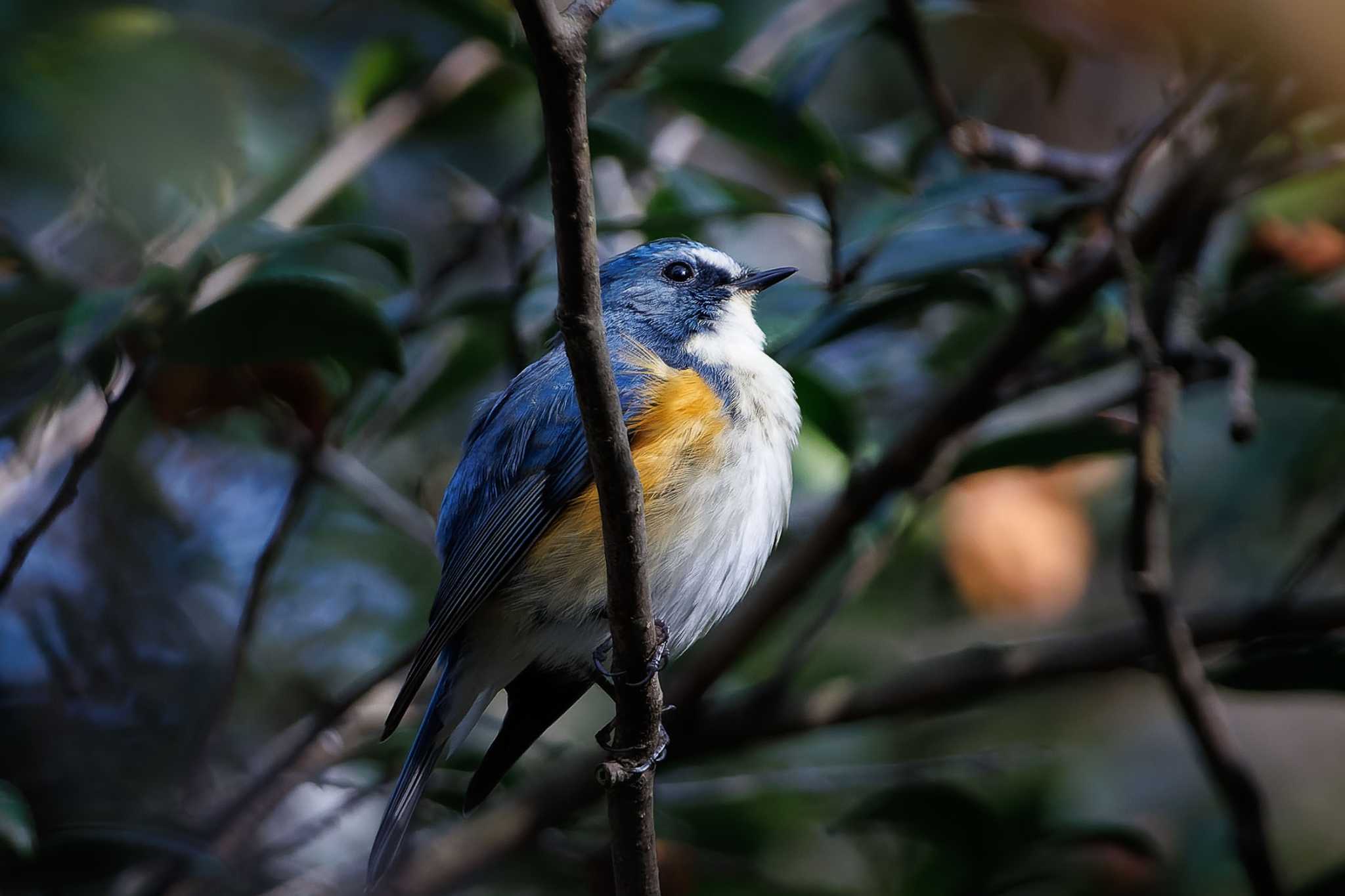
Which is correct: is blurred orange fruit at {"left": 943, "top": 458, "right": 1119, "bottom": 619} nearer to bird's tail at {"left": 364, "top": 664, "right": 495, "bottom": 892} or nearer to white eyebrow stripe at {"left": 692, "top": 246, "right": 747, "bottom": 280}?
white eyebrow stripe at {"left": 692, "top": 246, "right": 747, "bottom": 280}

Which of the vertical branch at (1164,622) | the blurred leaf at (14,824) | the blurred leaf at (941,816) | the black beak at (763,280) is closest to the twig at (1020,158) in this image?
the black beak at (763,280)

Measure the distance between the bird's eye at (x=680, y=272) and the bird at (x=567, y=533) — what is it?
0.33 metres

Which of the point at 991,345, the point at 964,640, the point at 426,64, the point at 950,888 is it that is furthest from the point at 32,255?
the point at 964,640

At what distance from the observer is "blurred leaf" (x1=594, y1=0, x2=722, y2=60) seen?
3375 mm

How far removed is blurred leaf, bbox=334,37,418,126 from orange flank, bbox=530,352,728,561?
1516 mm

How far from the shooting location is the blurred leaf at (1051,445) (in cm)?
343

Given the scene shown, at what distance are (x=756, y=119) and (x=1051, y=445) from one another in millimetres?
1133

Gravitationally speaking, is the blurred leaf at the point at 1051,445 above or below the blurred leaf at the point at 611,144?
below

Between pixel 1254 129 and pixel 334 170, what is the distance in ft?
8.12

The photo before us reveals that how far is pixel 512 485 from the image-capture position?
2.95 metres

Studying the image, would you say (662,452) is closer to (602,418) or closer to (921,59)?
(602,418)

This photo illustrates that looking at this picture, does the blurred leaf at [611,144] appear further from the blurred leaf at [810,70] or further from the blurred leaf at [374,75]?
the blurred leaf at [374,75]

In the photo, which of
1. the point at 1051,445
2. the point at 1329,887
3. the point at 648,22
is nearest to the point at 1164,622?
the point at 1051,445

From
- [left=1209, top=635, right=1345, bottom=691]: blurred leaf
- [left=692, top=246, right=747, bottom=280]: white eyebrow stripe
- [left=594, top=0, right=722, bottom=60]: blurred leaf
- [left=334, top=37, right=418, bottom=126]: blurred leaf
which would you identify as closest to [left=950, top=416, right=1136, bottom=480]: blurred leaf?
[left=1209, top=635, right=1345, bottom=691]: blurred leaf
